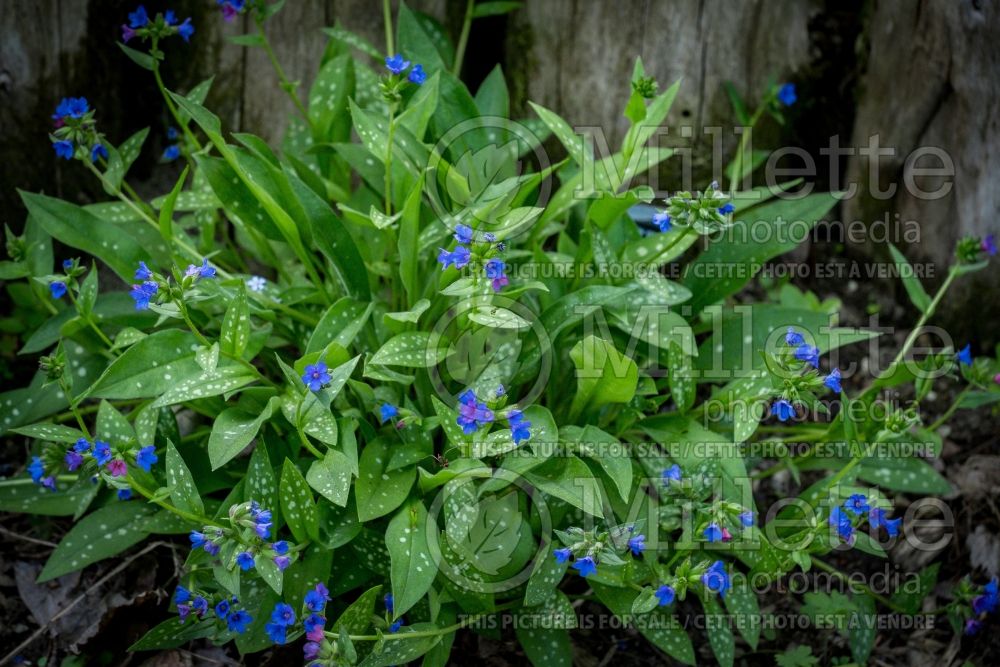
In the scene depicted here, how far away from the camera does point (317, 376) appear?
2184mm

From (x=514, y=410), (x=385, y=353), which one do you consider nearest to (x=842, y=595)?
(x=514, y=410)

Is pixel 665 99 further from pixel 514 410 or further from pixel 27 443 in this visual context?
pixel 27 443

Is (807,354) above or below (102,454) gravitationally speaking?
above

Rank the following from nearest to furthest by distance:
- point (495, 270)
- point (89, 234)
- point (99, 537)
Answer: point (495, 270) < point (99, 537) < point (89, 234)

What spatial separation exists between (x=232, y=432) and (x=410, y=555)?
53 cm

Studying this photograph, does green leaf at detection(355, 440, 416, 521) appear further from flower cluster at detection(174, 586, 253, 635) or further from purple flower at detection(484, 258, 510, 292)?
purple flower at detection(484, 258, 510, 292)

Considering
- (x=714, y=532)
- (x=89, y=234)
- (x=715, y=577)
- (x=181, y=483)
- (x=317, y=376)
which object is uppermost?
(x=89, y=234)

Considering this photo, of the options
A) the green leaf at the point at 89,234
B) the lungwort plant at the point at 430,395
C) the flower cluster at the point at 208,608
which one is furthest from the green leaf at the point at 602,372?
the green leaf at the point at 89,234

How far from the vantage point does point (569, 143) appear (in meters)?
2.79

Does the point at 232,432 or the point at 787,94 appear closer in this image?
the point at 232,432

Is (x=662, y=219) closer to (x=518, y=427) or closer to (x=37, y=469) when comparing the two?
(x=518, y=427)

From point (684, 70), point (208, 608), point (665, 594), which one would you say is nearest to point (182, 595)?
point (208, 608)

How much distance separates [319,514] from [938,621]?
76.4 inches

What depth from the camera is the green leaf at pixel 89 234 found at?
2783 millimetres
